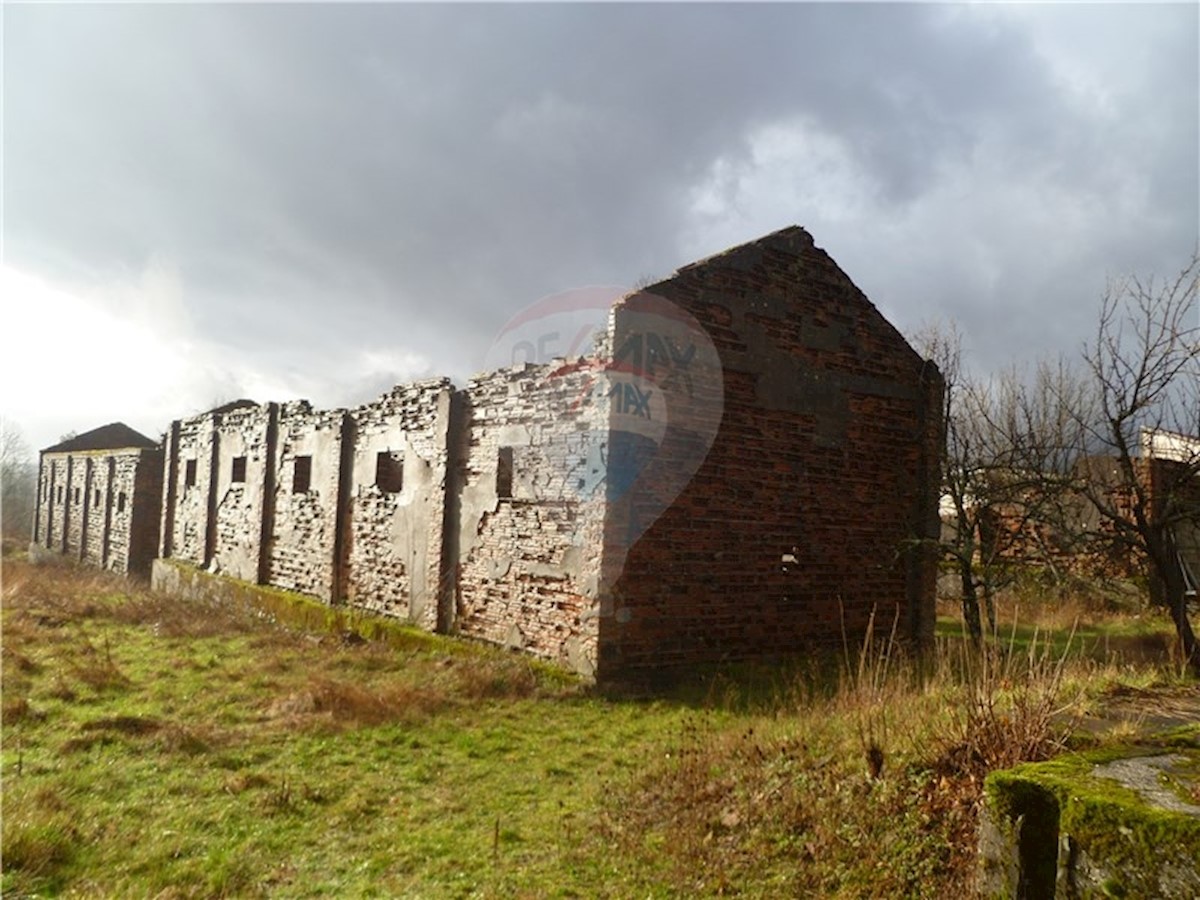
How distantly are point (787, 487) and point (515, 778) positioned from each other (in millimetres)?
4793

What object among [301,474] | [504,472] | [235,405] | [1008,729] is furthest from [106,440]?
[1008,729]

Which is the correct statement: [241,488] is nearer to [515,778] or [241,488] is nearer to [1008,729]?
[515,778]

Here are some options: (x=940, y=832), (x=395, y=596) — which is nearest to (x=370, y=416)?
(x=395, y=596)

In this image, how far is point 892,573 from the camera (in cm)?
961

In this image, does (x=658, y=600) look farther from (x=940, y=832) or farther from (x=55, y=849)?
(x=55, y=849)

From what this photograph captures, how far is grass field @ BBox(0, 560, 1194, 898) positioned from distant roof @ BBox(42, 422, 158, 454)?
97.4 feet

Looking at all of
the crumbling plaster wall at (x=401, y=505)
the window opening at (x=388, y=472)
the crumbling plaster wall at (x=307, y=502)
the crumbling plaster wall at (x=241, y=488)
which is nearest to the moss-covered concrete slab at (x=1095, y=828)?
the crumbling plaster wall at (x=401, y=505)

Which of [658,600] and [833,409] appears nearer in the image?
[658,600]

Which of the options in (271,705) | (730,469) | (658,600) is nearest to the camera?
(271,705)

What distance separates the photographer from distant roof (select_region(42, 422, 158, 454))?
3238 cm

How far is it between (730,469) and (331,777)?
495cm

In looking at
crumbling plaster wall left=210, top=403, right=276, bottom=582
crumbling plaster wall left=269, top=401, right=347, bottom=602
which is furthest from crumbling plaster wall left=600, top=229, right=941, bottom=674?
crumbling plaster wall left=210, top=403, right=276, bottom=582

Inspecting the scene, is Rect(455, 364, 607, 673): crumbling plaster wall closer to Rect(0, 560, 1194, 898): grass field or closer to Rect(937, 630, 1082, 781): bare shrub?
Rect(0, 560, 1194, 898): grass field

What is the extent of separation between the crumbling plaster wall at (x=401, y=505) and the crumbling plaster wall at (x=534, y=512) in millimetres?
504
